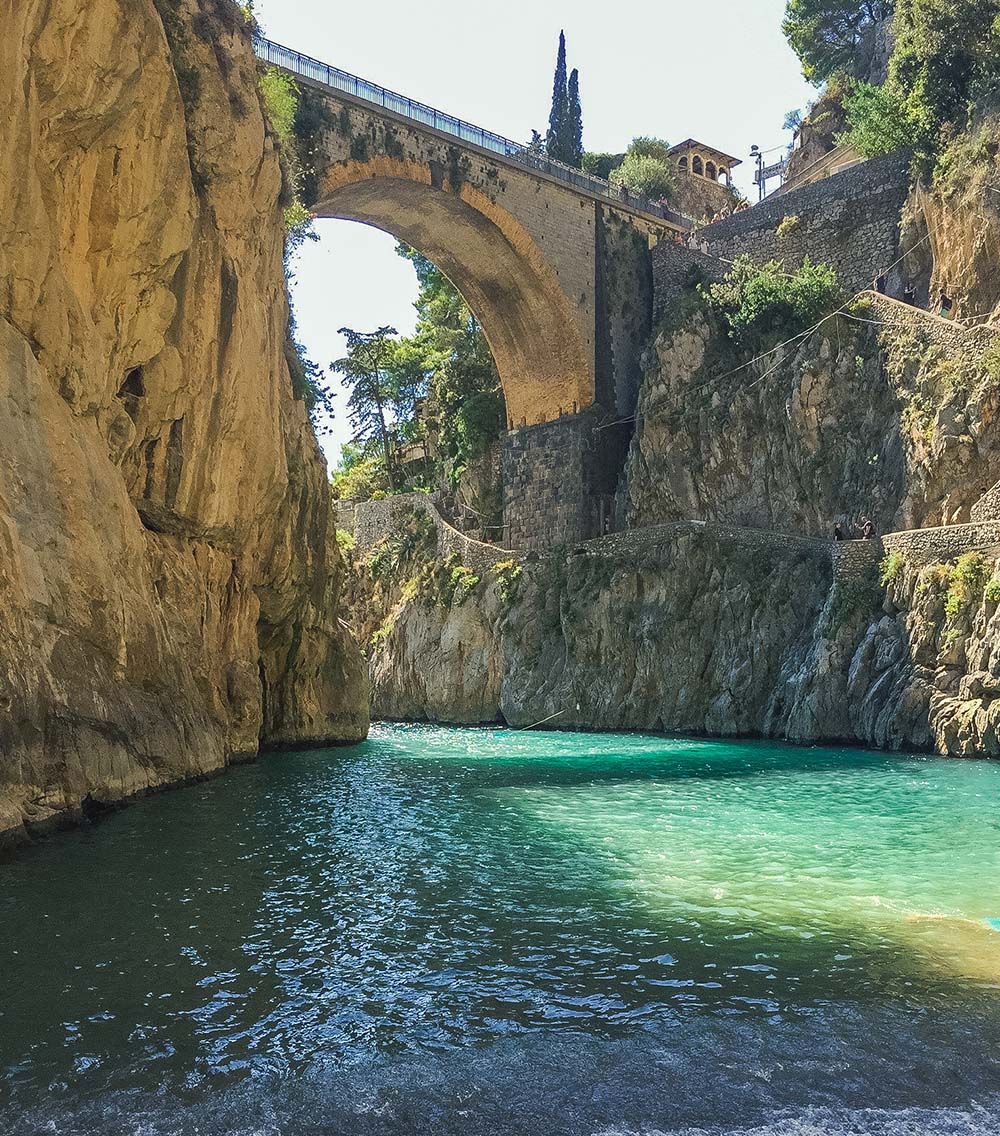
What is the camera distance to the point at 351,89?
31531 millimetres

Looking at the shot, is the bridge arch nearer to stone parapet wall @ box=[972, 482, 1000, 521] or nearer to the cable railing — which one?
the cable railing

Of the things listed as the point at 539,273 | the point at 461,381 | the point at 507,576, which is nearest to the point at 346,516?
the point at 461,381

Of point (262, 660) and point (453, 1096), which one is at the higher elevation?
point (262, 660)

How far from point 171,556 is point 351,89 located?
61.6 ft

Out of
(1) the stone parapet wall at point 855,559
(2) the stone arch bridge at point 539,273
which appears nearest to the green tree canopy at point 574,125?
(2) the stone arch bridge at point 539,273

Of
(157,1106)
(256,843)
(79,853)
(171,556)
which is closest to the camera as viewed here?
(157,1106)

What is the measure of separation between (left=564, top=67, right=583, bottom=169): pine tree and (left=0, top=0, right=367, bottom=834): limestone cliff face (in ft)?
113

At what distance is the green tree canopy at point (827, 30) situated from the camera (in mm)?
52719

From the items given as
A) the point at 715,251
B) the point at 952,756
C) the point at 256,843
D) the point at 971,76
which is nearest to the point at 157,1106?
the point at 256,843

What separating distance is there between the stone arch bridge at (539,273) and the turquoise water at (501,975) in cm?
2485

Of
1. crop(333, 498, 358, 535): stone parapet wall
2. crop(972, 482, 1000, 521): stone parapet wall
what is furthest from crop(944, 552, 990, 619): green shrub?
crop(333, 498, 358, 535): stone parapet wall

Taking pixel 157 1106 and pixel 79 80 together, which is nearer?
pixel 157 1106

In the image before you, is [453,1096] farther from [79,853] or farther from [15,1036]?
[79,853]

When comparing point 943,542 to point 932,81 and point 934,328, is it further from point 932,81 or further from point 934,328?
point 932,81
